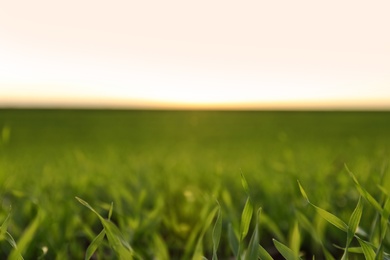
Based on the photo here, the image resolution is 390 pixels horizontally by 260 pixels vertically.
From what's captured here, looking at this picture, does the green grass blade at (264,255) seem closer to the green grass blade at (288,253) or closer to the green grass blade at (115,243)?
the green grass blade at (288,253)

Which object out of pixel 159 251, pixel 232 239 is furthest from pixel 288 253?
pixel 159 251

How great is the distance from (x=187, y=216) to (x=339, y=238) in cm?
45

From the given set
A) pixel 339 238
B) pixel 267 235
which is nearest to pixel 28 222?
pixel 267 235

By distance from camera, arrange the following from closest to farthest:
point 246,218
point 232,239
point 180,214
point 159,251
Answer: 1. point 246,218
2. point 232,239
3. point 159,251
4. point 180,214

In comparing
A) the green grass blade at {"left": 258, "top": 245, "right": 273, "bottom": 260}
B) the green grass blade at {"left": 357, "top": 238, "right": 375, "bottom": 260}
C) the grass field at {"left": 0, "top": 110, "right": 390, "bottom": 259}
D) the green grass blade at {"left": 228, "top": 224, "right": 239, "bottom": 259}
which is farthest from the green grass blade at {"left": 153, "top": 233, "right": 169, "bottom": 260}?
the green grass blade at {"left": 357, "top": 238, "right": 375, "bottom": 260}

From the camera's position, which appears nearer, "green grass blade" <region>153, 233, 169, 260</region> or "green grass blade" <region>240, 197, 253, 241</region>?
"green grass blade" <region>240, 197, 253, 241</region>

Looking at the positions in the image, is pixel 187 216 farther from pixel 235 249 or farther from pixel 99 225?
pixel 235 249

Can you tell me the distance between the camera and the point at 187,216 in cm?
131

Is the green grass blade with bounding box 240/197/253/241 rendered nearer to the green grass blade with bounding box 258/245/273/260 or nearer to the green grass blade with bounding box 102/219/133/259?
the green grass blade with bounding box 258/245/273/260

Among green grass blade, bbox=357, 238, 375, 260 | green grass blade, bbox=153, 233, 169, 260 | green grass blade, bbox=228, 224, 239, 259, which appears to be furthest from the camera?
green grass blade, bbox=153, 233, 169, 260

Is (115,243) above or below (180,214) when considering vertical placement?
above

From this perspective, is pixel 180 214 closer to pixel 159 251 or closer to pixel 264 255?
pixel 159 251

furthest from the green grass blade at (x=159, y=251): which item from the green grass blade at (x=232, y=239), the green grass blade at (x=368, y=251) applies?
the green grass blade at (x=368, y=251)

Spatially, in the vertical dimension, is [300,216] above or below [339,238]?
above
